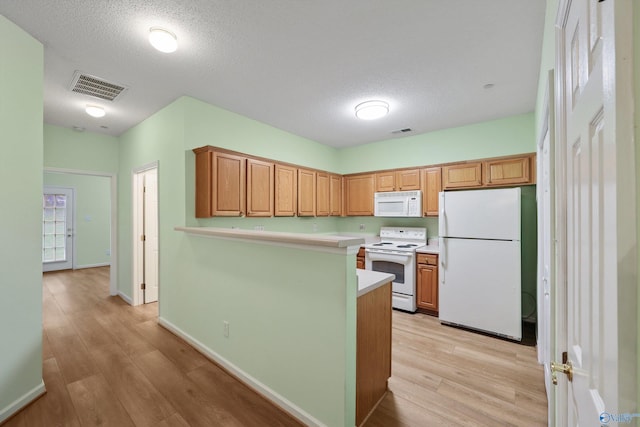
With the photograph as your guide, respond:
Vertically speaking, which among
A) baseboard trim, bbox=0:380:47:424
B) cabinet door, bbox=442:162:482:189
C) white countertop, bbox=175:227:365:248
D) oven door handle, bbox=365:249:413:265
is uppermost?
cabinet door, bbox=442:162:482:189

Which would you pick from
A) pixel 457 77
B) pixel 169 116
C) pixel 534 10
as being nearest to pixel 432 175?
pixel 457 77

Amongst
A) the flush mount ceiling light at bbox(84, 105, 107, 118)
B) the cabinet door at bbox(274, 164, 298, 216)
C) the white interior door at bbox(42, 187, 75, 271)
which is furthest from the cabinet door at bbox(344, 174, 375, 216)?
the white interior door at bbox(42, 187, 75, 271)

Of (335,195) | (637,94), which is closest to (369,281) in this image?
(637,94)

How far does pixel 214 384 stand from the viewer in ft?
7.32

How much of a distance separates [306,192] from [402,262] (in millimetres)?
1790

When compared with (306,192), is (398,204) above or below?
below

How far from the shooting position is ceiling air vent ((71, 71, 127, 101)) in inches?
103

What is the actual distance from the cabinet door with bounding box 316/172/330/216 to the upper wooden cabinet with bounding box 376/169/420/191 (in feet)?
2.91

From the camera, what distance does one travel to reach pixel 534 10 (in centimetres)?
172

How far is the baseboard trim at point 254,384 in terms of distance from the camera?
1807mm

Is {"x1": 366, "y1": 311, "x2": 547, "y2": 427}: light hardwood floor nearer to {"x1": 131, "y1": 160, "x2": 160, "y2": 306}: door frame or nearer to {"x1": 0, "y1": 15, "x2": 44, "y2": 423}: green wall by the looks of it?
{"x1": 0, "y1": 15, "x2": 44, "y2": 423}: green wall

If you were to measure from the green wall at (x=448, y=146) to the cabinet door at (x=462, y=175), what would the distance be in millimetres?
200

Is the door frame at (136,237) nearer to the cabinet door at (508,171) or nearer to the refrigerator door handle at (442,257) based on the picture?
the refrigerator door handle at (442,257)

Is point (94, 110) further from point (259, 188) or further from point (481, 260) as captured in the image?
point (481, 260)
